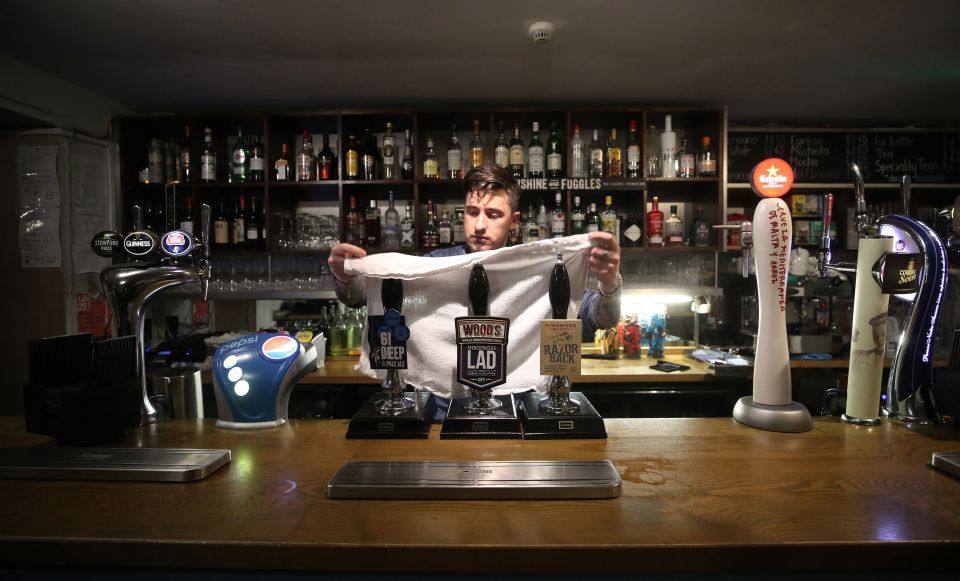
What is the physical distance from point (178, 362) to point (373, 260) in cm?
223

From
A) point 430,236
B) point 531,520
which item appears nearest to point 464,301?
point 531,520

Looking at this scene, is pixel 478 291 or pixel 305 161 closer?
pixel 478 291

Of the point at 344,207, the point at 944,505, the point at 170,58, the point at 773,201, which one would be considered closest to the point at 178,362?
the point at 344,207

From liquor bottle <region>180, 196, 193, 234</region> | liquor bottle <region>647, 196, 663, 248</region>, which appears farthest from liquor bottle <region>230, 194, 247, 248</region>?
liquor bottle <region>647, 196, 663, 248</region>

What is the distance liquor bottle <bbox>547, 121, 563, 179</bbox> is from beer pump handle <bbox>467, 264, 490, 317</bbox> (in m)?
2.36

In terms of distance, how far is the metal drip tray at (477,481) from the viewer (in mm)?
864

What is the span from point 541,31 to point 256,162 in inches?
78.6

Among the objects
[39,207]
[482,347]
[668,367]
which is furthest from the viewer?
[39,207]

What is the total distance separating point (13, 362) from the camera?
320 centimetres

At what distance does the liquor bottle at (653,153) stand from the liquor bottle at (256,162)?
2.49 metres

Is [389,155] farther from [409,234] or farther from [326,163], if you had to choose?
[409,234]

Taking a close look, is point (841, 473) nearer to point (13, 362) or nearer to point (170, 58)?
point (170, 58)

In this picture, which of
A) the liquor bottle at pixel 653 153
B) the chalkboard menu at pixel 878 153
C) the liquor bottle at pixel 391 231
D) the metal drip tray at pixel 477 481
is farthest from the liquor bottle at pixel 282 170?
the chalkboard menu at pixel 878 153

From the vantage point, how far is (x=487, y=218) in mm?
1897
